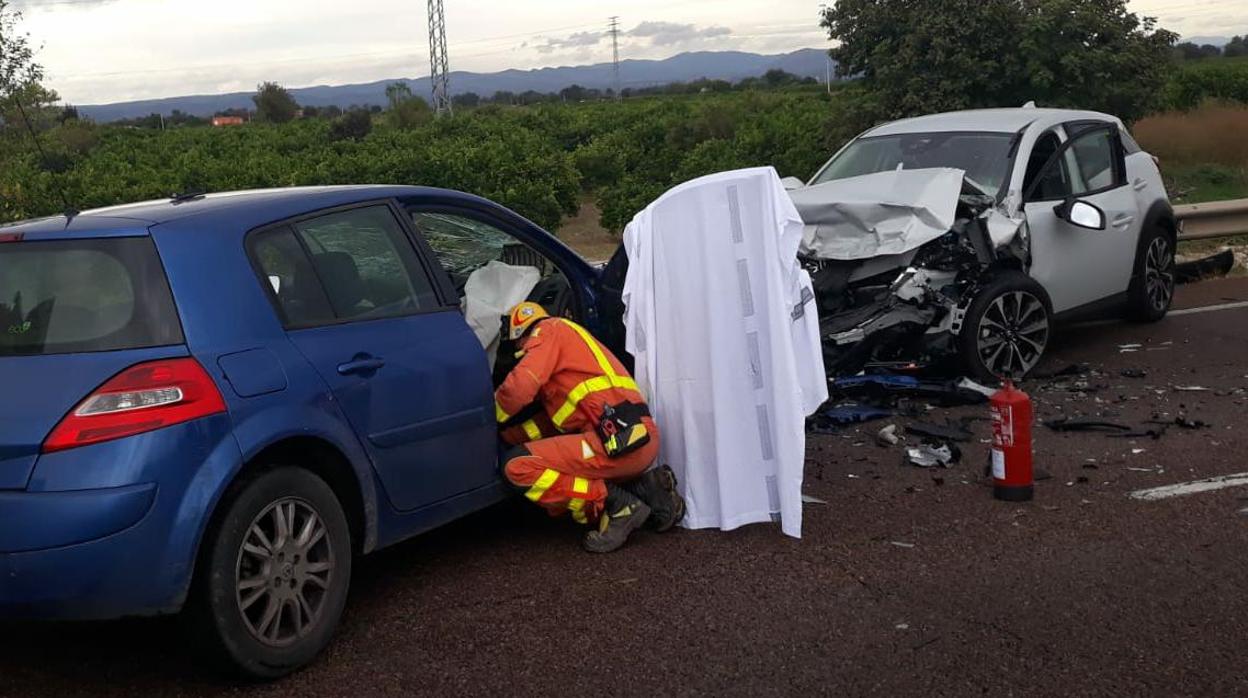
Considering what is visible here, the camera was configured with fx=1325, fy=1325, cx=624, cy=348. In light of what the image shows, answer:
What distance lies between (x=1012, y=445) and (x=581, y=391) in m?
1.99

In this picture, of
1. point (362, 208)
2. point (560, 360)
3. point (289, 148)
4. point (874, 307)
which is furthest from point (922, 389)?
point (289, 148)

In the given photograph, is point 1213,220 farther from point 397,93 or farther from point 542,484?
point 397,93

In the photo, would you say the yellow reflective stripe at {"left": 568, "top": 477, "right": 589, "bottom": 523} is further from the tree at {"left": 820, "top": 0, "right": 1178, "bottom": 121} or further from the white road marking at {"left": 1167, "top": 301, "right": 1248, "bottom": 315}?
the tree at {"left": 820, "top": 0, "right": 1178, "bottom": 121}

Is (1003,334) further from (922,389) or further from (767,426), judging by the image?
(767,426)

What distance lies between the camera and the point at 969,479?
21.1 feet

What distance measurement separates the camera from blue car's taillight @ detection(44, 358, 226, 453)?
153 inches

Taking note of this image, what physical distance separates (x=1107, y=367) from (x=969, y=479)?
291 cm

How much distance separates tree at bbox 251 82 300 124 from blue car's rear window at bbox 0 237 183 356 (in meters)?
68.6

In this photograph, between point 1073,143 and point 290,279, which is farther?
point 1073,143

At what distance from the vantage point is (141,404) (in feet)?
13.1

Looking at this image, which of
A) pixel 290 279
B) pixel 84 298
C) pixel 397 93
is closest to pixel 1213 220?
pixel 290 279

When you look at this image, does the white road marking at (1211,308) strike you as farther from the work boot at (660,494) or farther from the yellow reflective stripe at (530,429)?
the yellow reflective stripe at (530,429)

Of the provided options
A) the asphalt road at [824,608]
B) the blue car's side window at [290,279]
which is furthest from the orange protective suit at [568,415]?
the blue car's side window at [290,279]

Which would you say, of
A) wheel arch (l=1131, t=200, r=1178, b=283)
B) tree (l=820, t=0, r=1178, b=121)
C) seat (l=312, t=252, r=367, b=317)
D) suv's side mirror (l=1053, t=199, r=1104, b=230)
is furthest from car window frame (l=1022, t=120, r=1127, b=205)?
tree (l=820, t=0, r=1178, b=121)
